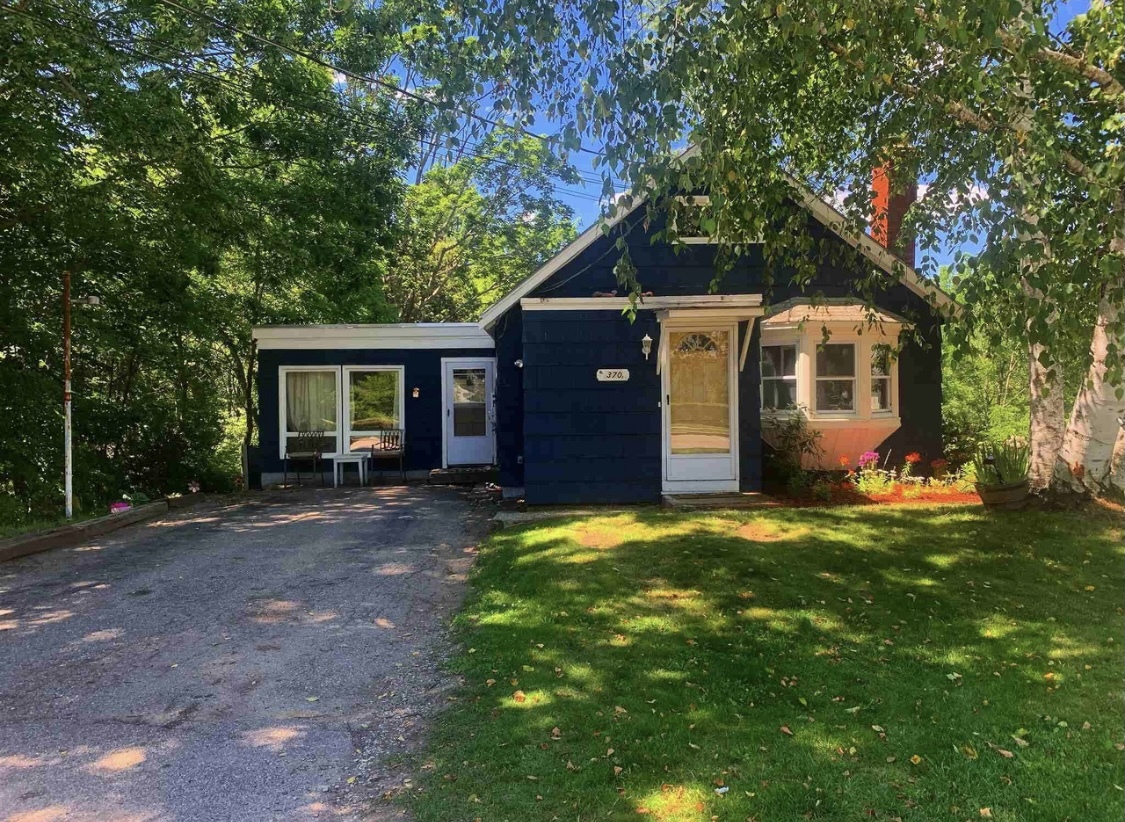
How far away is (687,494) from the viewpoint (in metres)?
9.18

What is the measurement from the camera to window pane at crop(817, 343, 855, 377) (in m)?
10.1

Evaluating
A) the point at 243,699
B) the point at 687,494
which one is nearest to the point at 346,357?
the point at 687,494

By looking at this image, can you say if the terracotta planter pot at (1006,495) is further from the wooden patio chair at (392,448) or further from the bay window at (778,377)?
the wooden patio chair at (392,448)

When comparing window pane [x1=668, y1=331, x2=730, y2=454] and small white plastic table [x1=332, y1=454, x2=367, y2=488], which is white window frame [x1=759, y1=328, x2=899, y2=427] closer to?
window pane [x1=668, y1=331, x2=730, y2=454]

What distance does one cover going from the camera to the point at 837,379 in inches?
399

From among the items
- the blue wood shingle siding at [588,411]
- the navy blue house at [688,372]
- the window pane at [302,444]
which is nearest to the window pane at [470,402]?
the window pane at [302,444]

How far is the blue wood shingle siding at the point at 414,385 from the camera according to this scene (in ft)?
45.0

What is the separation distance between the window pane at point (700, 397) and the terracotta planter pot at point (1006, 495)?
2.98 metres

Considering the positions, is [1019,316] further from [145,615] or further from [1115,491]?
[145,615]

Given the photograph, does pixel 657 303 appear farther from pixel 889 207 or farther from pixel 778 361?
pixel 889 207

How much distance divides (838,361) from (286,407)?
10.0m

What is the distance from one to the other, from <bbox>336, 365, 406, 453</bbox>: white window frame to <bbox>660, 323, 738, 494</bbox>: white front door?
21.5 ft

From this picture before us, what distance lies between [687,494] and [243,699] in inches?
247

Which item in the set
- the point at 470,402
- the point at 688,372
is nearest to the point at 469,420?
the point at 470,402
